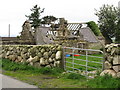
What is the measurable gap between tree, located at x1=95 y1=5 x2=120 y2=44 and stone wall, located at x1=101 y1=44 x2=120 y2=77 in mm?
33604

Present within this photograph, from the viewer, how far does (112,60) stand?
8.22 m

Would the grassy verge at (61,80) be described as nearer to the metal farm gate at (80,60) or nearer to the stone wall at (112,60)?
the stone wall at (112,60)

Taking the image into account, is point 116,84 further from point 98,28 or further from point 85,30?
point 98,28

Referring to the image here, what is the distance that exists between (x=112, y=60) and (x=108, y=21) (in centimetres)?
3701

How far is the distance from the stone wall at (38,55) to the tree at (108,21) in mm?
28371

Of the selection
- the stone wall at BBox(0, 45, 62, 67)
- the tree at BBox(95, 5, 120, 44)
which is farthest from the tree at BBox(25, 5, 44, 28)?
the stone wall at BBox(0, 45, 62, 67)

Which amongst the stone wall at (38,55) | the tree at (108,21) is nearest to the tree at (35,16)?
the tree at (108,21)

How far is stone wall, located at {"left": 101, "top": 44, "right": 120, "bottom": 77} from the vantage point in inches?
313

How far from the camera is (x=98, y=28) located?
146 feet

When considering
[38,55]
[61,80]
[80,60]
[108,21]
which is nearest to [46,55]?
[38,55]

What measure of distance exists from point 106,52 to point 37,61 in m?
5.36

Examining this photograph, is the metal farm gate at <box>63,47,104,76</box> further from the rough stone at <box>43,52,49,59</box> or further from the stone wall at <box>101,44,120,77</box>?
the rough stone at <box>43,52,49,59</box>

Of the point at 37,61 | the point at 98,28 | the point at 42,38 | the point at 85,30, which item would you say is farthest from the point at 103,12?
the point at 37,61

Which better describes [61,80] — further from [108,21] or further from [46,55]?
[108,21]
